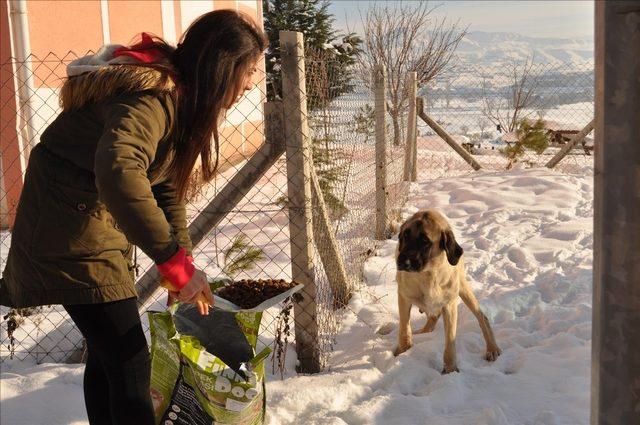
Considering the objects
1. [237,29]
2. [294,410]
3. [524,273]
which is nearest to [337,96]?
[524,273]

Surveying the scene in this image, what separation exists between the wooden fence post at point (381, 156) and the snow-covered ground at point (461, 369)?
65 cm

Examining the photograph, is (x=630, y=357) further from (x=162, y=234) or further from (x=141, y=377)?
(x=141, y=377)

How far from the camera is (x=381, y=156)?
6656mm

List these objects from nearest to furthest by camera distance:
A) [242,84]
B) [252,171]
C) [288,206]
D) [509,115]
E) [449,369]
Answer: [242,84] → [252,171] → [288,206] → [449,369] → [509,115]

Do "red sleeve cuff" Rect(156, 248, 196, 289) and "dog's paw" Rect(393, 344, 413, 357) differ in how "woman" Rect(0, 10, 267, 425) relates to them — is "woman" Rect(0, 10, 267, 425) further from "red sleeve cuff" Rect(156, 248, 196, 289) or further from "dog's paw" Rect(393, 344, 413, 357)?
"dog's paw" Rect(393, 344, 413, 357)

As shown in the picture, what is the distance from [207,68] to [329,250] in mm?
2427

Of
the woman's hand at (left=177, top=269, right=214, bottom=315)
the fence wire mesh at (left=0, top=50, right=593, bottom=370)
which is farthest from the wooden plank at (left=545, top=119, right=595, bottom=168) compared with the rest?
the woman's hand at (left=177, top=269, right=214, bottom=315)

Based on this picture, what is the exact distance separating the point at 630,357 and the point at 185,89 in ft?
4.81

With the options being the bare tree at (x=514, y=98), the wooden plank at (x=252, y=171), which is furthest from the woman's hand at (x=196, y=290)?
the bare tree at (x=514, y=98)

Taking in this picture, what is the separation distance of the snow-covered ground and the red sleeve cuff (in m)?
1.44

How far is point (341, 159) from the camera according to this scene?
5422 millimetres

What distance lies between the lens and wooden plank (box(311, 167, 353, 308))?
398 centimetres

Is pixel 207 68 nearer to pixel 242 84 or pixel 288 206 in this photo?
pixel 242 84

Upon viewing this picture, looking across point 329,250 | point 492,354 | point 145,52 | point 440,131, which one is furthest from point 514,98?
point 145,52
